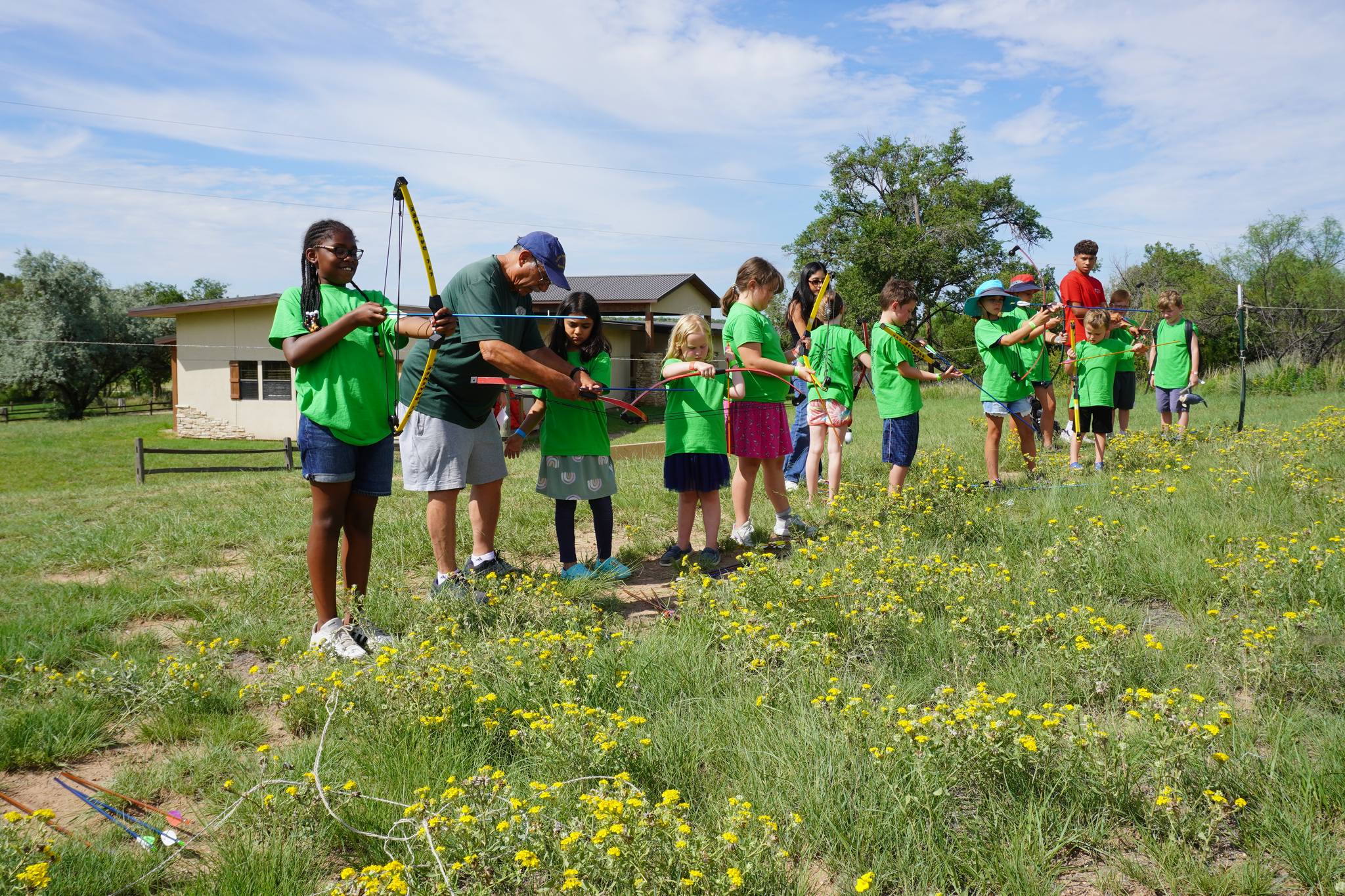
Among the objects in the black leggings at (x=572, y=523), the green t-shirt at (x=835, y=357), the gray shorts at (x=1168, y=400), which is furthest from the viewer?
the gray shorts at (x=1168, y=400)

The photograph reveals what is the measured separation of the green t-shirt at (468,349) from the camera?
15.3ft

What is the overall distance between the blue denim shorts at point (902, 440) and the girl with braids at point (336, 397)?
3.95 metres

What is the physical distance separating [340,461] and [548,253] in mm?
1584

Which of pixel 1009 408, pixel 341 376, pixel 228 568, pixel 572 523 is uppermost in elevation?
pixel 341 376

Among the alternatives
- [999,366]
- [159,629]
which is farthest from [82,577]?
[999,366]

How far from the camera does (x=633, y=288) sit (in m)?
33.6

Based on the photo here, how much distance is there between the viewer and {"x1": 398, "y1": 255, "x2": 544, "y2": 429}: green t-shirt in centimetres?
466

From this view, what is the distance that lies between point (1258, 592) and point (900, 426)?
10.3 ft

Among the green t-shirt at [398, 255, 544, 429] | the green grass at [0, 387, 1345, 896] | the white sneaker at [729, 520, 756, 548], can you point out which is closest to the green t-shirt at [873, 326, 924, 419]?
the green grass at [0, 387, 1345, 896]

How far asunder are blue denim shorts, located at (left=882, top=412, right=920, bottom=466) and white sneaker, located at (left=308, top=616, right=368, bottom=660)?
437cm

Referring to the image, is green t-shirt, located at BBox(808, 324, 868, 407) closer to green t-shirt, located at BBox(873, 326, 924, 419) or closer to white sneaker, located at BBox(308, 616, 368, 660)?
green t-shirt, located at BBox(873, 326, 924, 419)

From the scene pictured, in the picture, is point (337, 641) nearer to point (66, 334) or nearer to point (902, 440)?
point (902, 440)

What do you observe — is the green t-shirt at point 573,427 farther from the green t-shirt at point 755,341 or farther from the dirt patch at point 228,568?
the dirt patch at point 228,568

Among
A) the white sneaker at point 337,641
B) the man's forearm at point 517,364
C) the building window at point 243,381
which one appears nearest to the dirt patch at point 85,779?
the white sneaker at point 337,641
